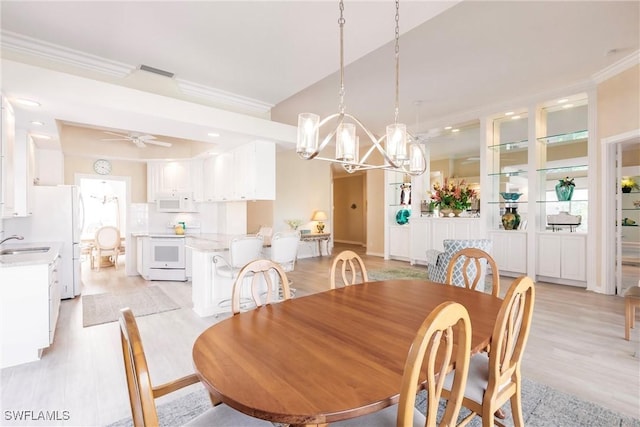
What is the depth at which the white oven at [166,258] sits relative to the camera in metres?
5.48

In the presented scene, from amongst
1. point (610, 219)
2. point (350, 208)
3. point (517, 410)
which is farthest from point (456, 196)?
point (350, 208)

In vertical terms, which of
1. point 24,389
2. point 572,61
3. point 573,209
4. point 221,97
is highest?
point 572,61

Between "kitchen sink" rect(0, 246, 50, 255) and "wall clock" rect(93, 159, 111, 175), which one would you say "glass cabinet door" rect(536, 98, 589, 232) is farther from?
"wall clock" rect(93, 159, 111, 175)

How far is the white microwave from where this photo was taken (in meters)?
6.10

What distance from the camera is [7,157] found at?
106 inches

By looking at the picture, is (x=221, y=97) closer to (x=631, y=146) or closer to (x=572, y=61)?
(x=572, y=61)

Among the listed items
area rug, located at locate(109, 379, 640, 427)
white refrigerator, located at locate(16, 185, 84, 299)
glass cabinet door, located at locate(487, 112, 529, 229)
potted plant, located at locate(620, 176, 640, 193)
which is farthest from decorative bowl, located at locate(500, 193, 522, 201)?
white refrigerator, located at locate(16, 185, 84, 299)

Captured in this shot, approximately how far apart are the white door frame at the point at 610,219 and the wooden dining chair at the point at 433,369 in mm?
A: 4750

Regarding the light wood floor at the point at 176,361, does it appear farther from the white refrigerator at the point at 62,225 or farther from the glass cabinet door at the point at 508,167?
the glass cabinet door at the point at 508,167

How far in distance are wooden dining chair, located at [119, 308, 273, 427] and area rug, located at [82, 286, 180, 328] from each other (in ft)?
9.54

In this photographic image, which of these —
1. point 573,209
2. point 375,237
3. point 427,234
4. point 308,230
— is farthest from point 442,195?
point 308,230

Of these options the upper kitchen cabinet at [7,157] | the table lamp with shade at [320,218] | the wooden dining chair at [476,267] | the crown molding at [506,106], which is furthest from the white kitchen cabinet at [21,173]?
the crown molding at [506,106]

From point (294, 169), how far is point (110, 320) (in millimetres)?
5436

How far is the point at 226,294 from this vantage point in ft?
12.7
